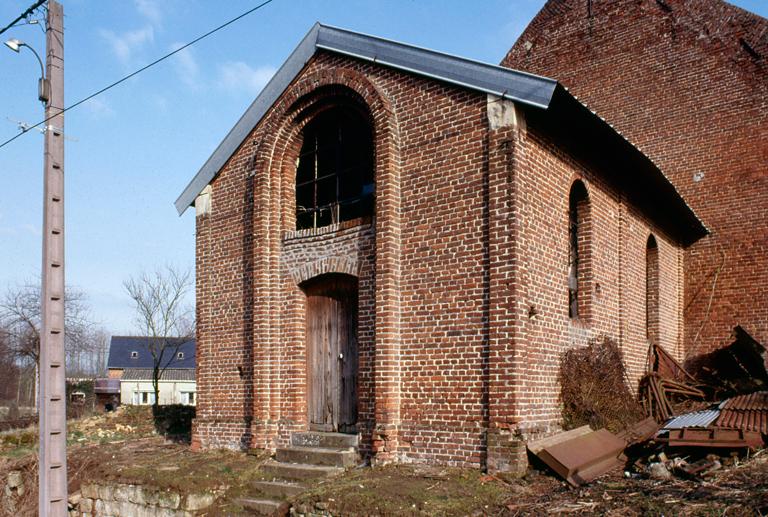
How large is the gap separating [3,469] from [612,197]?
11931 mm

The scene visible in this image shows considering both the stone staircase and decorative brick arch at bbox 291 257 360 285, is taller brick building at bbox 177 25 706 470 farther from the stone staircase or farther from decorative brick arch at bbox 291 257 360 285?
the stone staircase

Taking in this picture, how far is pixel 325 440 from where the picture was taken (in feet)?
33.8

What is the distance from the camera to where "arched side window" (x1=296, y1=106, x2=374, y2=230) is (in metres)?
11.0

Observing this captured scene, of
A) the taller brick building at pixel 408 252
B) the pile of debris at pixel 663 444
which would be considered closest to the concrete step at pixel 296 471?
the taller brick building at pixel 408 252

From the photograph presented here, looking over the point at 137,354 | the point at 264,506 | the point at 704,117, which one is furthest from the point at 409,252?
the point at 137,354

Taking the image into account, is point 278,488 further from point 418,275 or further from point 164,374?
point 164,374

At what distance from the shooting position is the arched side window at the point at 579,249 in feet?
35.9

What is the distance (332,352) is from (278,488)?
2381 mm

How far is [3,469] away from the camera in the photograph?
12.2 metres

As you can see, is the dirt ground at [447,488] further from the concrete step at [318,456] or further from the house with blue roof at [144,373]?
the house with blue roof at [144,373]

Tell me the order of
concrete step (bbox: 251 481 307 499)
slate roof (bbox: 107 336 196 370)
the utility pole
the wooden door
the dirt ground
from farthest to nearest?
slate roof (bbox: 107 336 196 370) < the wooden door < concrete step (bbox: 251 481 307 499) < the utility pole < the dirt ground

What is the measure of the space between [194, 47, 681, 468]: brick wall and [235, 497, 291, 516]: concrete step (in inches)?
58.4

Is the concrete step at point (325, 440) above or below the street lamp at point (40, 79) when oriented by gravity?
below

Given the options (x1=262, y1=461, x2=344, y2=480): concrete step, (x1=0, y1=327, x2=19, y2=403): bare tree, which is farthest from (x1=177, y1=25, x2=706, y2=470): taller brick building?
(x1=0, y1=327, x2=19, y2=403): bare tree
